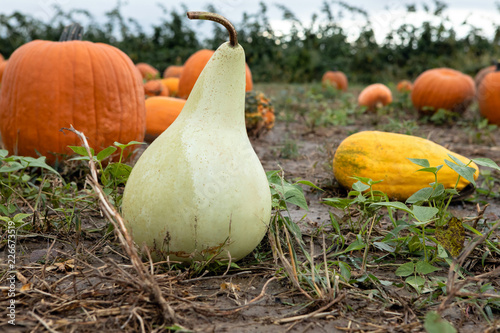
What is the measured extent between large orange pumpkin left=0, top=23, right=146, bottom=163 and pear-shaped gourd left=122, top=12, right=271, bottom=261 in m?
1.34

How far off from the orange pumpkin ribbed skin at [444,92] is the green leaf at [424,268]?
188 inches

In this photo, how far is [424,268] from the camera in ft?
5.35

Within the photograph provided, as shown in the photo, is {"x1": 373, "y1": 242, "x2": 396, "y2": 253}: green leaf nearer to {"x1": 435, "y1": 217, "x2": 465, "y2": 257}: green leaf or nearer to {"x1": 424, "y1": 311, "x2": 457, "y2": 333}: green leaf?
{"x1": 435, "y1": 217, "x2": 465, "y2": 257}: green leaf

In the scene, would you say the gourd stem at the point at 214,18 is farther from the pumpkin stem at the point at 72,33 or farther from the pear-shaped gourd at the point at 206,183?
the pumpkin stem at the point at 72,33

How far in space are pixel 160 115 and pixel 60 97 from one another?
132 cm

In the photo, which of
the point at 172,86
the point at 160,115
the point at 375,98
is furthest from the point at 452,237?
the point at 375,98

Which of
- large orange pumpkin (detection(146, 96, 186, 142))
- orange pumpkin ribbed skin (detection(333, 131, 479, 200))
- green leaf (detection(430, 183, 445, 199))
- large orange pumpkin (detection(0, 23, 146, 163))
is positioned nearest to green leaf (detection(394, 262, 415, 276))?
green leaf (detection(430, 183, 445, 199))

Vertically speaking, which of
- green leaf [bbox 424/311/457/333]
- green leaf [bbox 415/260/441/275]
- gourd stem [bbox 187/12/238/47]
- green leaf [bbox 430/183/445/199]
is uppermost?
gourd stem [bbox 187/12/238/47]

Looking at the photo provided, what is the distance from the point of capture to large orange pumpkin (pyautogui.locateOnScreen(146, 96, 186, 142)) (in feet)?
13.2

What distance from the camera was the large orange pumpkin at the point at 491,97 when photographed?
5.86 metres

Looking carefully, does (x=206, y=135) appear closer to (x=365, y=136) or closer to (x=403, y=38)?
(x=365, y=136)

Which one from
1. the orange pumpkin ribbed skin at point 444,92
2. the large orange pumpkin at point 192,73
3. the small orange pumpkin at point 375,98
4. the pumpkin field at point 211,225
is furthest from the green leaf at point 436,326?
the small orange pumpkin at point 375,98

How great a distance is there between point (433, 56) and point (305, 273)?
12.1 m

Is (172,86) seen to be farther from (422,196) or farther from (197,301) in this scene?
(197,301)
